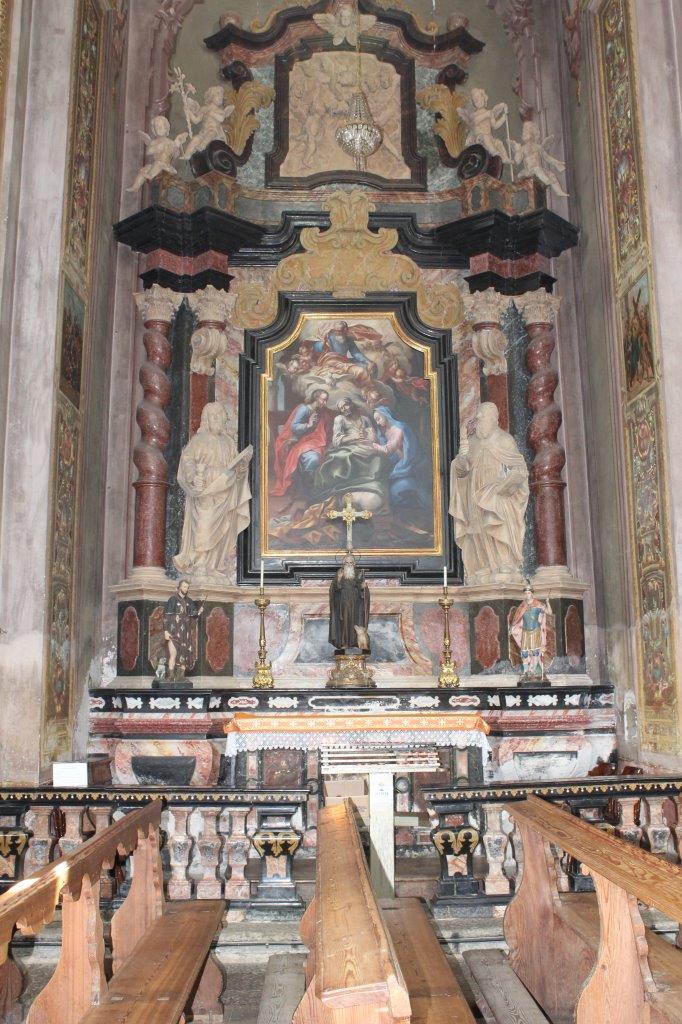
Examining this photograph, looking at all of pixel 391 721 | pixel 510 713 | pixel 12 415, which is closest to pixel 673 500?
pixel 510 713

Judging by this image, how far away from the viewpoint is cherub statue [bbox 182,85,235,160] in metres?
10.7

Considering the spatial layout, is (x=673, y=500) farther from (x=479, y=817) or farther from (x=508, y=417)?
(x=479, y=817)

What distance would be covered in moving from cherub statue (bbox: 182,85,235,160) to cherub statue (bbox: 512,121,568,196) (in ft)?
10.3

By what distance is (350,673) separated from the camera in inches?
351

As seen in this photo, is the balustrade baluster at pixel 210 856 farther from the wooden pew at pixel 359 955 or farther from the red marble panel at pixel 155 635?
the red marble panel at pixel 155 635

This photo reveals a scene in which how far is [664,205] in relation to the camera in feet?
28.8

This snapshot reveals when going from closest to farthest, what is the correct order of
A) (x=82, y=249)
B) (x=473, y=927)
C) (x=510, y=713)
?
(x=473, y=927)
(x=510, y=713)
(x=82, y=249)

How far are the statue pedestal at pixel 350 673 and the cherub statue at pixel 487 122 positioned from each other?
5.60 m

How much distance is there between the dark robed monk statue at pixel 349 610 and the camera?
9.09 metres

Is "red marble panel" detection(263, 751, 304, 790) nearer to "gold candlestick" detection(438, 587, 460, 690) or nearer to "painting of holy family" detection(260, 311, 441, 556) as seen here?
"gold candlestick" detection(438, 587, 460, 690)

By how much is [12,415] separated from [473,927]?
5.24 metres

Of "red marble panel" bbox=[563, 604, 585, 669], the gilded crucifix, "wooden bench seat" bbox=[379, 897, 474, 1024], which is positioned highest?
the gilded crucifix

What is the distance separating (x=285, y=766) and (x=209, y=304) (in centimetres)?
495

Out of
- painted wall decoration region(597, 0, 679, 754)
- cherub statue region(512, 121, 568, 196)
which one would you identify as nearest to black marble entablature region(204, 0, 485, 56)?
cherub statue region(512, 121, 568, 196)
